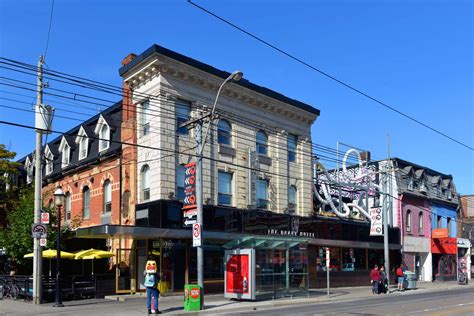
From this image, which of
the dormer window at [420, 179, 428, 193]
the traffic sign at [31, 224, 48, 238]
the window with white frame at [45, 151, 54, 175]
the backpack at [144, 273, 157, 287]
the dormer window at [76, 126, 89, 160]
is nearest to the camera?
the backpack at [144, 273, 157, 287]

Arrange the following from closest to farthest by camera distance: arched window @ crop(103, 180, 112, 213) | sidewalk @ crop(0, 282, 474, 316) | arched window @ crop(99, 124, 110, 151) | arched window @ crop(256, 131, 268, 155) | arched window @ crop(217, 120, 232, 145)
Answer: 1. sidewalk @ crop(0, 282, 474, 316)
2. arched window @ crop(217, 120, 232, 145)
3. arched window @ crop(103, 180, 112, 213)
4. arched window @ crop(99, 124, 110, 151)
5. arched window @ crop(256, 131, 268, 155)

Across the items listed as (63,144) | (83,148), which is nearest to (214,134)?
(83,148)

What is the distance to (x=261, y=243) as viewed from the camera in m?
23.2

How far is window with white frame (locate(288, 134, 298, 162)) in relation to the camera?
3249cm

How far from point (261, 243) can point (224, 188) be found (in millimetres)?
5555

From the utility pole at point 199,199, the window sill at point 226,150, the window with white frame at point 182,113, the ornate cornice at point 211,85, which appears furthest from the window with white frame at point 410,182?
the utility pole at point 199,199

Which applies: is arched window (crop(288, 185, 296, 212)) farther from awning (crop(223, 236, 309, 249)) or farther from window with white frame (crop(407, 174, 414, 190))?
window with white frame (crop(407, 174, 414, 190))

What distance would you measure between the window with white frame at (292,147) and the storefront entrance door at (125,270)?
11541 mm

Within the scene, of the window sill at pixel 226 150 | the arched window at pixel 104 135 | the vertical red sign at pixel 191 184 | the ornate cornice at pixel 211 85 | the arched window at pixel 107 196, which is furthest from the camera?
the arched window at pixel 104 135

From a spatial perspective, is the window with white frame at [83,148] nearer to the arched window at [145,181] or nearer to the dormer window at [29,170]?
the arched window at [145,181]

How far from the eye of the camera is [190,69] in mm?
26422

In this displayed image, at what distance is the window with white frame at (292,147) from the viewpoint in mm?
32487

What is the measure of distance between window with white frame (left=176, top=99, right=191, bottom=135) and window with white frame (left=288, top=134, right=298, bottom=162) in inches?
319

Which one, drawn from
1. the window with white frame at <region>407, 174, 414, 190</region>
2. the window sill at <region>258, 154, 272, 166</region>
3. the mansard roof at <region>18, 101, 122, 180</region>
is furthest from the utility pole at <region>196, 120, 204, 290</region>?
the window with white frame at <region>407, 174, 414, 190</region>
